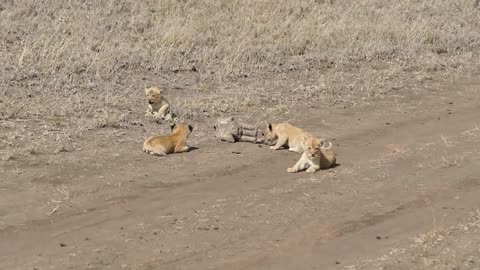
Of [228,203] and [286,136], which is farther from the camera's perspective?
[286,136]

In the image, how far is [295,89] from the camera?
15.6 metres

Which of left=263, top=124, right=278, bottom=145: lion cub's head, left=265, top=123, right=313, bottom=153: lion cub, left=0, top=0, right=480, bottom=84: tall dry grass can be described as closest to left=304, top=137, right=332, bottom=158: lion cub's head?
left=265, top=123, right=313, bottom=153: lion cub

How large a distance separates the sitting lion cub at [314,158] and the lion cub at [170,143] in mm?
1651

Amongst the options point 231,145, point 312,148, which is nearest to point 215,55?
point 231,145

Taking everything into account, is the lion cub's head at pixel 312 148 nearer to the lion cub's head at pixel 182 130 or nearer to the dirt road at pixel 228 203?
the dirt road at pixel 228 203

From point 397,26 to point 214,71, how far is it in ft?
24.9

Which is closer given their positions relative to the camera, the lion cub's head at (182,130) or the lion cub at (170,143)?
the lion cub at (170,143)

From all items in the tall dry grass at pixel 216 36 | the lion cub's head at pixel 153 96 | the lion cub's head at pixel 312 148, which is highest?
the lion cub's head at pixel 312 148

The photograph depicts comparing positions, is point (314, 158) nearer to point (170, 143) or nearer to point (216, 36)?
point (170, 143)

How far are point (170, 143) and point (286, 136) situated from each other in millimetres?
1745

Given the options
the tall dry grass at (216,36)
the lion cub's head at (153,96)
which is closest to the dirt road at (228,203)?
the lion cub's head at (153,96)

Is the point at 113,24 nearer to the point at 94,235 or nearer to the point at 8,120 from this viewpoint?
the point at 8,120

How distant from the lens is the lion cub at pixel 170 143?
11.0 metres

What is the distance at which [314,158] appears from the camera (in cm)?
1048
